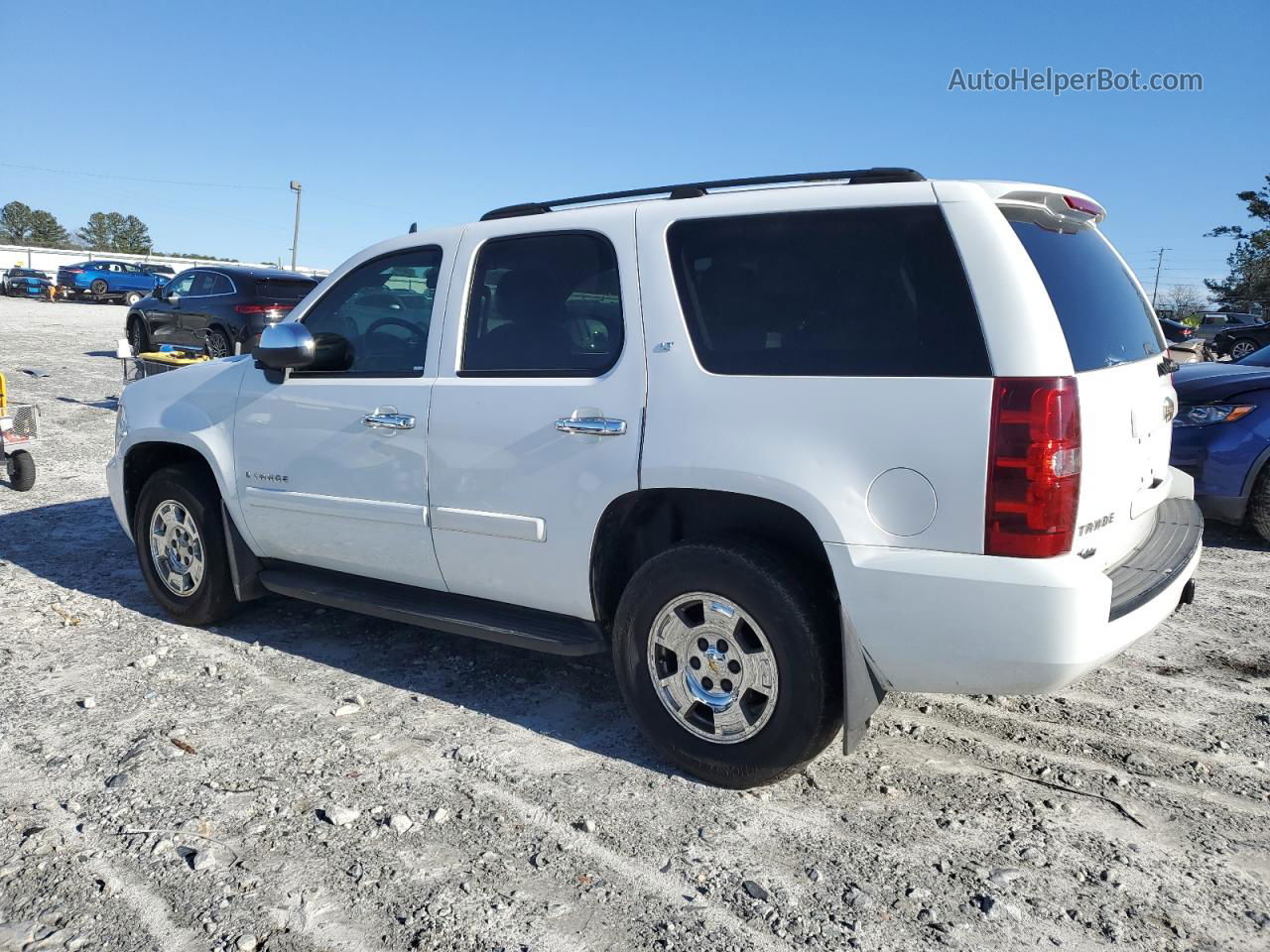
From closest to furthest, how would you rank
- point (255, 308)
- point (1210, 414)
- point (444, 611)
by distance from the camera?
point (444, 611) < point (1210, 414) < point (255, 308)

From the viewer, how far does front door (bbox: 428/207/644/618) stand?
3.53 metres

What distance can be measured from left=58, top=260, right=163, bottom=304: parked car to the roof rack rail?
37976 mm

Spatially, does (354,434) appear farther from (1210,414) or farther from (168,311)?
(168,311)

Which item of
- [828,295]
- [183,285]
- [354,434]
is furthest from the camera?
[183,285]

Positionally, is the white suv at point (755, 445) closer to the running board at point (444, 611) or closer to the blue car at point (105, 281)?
the running board at point (444, 611)

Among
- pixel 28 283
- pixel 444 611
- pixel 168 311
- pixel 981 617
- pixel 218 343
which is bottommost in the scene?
pixel 444 611

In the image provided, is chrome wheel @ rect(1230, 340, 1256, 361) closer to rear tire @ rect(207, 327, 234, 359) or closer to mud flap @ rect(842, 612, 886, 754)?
rear tire @ rect(207, 327, 234, 359)

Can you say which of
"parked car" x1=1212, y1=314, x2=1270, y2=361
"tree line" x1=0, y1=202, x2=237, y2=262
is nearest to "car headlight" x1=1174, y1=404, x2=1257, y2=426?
"parked car" x1=1212, y1=314, x2=1270, y2=361

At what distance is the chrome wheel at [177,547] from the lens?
4.98 metres

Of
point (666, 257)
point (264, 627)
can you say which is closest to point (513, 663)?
point (264, 627)

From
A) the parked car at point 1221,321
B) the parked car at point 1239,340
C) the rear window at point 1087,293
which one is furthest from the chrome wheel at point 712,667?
the parked car at point 1221,321

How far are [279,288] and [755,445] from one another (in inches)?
535

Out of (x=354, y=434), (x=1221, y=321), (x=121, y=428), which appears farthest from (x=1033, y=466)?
(x=1221, y=321)

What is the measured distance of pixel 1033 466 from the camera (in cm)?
278
